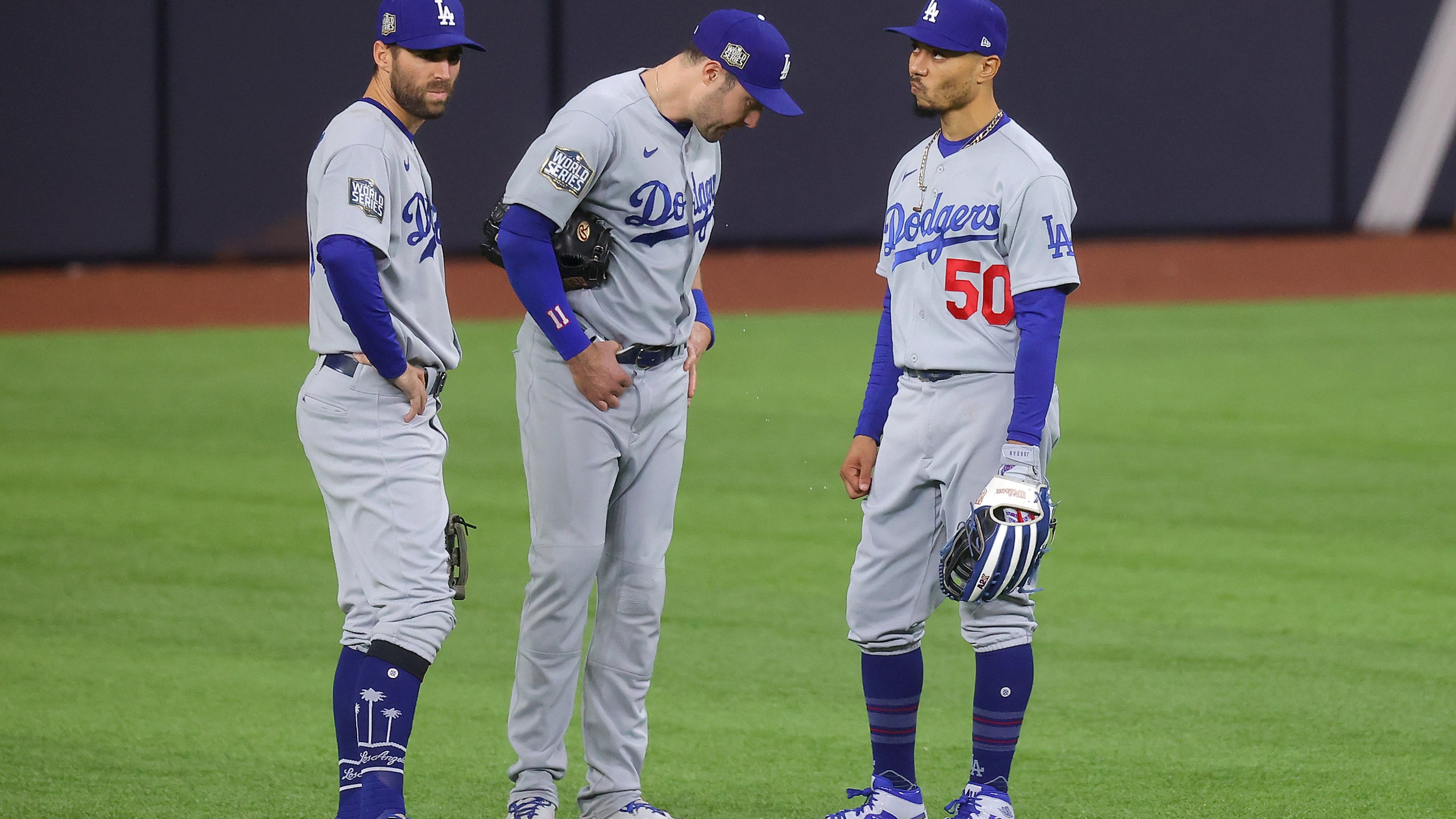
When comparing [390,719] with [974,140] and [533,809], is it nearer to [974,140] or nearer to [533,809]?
[533,809]

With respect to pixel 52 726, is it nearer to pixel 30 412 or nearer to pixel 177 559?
pixel 177 559

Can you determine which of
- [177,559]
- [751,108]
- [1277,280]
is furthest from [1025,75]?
[751,108]

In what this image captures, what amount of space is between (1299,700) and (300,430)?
9.54ft

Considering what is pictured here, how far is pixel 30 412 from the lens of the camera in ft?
30.9

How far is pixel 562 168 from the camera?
3633mm

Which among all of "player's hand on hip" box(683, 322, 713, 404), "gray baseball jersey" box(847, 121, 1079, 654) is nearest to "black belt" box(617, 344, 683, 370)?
"player's hand on hip" box(683, 322, 713, 404)

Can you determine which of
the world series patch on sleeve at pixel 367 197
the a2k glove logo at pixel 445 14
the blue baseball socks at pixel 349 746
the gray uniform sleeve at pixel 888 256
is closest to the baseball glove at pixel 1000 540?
the gray uniform sleeve at pixel 888 256

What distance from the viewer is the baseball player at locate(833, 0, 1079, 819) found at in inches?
143

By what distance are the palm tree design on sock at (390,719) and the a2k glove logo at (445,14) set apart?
146cm

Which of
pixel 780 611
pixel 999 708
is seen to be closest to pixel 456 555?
pixel 999 708

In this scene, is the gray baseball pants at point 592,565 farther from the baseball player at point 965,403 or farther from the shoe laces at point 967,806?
the shoe laces at point 967,806

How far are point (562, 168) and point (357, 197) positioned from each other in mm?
440

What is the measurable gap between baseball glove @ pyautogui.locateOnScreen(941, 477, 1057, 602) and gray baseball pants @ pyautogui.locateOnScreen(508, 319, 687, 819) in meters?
0.72

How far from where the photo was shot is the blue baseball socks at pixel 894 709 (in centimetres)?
381
